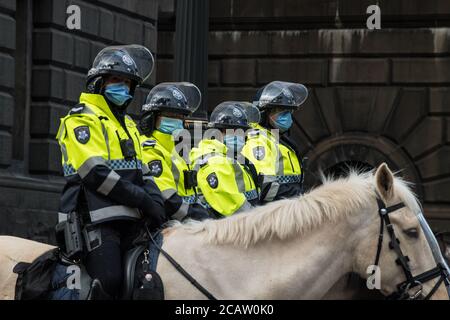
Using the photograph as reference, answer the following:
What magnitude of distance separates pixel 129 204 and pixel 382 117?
1684cm

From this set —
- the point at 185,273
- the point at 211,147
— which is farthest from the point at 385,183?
the point at 211,147

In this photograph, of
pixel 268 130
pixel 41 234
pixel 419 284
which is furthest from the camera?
pixel 41 234

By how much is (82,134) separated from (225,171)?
248cm

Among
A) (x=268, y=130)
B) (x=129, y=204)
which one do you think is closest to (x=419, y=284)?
(x=129, y=204)

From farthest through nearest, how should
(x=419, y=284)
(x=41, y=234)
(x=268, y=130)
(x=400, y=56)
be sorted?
(x=400, y=56)
(x=41, y=234)
(x=268, y=130)
(x=419, y=284)

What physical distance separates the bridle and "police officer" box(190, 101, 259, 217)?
248 cm

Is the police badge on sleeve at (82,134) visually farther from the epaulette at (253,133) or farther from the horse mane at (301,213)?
the epaulette at (253,133)

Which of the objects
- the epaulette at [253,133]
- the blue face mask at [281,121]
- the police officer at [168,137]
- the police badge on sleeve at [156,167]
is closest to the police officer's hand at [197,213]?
the police officer at [168,137]

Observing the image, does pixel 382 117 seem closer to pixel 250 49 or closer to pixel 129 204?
pixel 250 49

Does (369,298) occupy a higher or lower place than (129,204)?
lower

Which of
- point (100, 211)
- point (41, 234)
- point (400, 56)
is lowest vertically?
point (41, 234)

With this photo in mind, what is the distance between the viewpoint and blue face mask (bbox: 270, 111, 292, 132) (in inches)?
409

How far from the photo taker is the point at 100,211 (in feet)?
22.0

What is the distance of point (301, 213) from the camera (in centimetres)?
648
